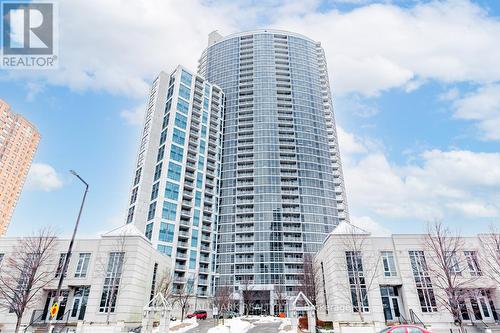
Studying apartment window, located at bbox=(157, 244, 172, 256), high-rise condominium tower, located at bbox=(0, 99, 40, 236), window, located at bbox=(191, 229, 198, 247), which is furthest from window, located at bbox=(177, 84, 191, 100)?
high-rise condominium tower, located at bbox=(0, 99, 40, 236)

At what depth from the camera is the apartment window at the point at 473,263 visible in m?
31.5

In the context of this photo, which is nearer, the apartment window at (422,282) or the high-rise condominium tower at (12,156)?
the apartment window at (422,282)

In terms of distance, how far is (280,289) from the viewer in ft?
228

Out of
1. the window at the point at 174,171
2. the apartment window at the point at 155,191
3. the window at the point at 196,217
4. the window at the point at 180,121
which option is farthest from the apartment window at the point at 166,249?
the window at the point at 180,121

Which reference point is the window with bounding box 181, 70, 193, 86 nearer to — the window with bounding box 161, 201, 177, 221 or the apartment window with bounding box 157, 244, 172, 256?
the window with bounding box 161, 201, 177, 221

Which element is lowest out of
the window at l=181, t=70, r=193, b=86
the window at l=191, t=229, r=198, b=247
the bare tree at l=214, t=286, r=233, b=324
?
the bare tree at l=214, t=286, r=233, b=324

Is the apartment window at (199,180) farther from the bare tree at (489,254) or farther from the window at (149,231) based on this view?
the bare tree at (489,254)

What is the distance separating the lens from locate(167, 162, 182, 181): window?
227ft

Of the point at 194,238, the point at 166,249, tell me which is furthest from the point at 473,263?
the point at 194,238

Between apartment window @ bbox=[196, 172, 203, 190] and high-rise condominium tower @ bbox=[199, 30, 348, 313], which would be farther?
apartment window @ bbox=[196, 172, 203, 190]

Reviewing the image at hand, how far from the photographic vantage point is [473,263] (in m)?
31.8

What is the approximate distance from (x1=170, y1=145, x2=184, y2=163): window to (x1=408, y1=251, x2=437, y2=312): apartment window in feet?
182

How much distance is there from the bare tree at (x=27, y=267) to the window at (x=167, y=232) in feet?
94.6

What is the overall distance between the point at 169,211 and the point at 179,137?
67.1ft
